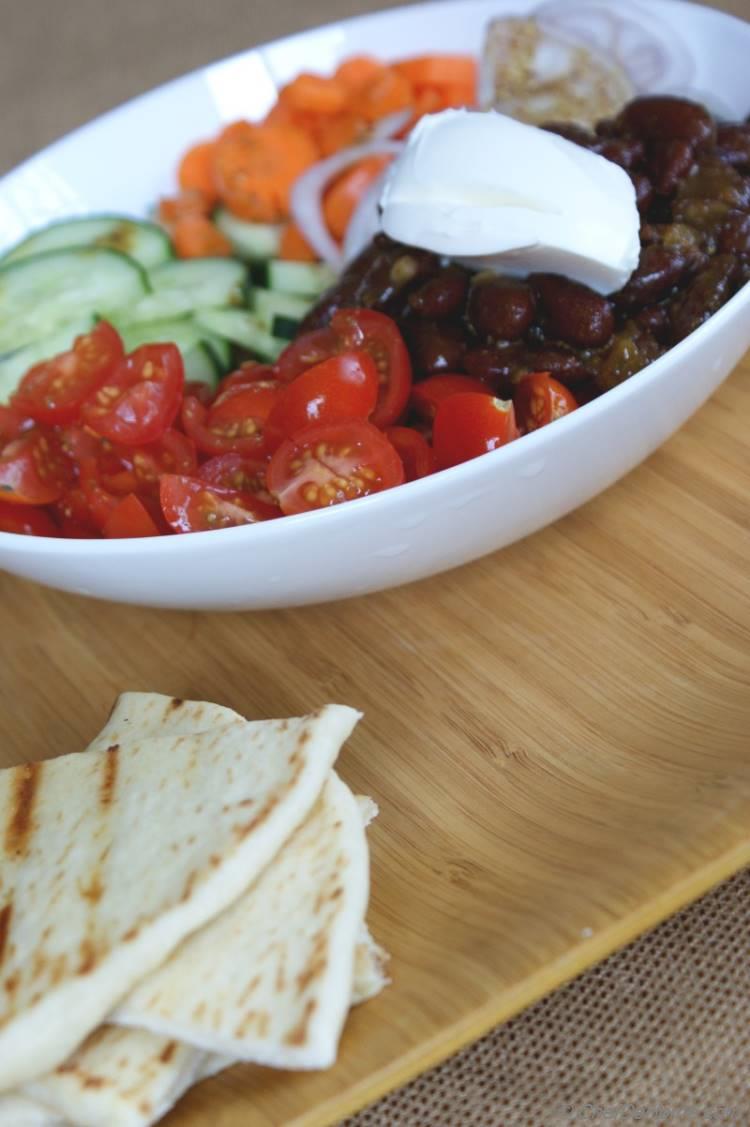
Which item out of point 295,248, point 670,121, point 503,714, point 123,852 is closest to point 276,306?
point 295,248

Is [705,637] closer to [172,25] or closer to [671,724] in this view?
[671,724]

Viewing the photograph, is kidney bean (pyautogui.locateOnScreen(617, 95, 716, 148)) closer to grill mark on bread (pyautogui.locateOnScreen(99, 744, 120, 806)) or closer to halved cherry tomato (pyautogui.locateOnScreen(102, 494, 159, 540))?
halved cherry tomato (pyautogui.locateOnScreen(102, 494, 159, 540))

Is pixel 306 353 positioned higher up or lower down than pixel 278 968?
higher up

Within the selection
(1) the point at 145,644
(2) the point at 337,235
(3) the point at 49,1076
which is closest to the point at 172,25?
(2) the point at 337,235

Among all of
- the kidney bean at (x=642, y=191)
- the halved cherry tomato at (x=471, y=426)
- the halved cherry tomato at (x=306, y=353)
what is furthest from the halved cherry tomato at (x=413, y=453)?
the kidney bean at (x=642, y=191)

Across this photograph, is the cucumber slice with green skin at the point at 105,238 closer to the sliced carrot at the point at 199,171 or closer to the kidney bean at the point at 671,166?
the sliced carrot at the point at 199,171

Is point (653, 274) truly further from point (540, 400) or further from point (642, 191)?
point (540, 400)
